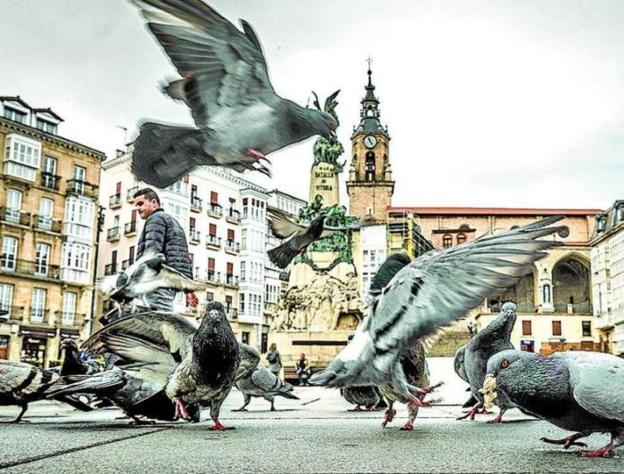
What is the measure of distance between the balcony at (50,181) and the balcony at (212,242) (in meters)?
15.0

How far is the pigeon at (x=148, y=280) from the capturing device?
6137mm

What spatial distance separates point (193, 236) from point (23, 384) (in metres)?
51.3

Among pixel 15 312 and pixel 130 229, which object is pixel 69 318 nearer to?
pixel 15 312

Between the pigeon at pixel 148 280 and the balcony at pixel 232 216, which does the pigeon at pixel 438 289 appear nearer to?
the pigeon at pixel 148 280

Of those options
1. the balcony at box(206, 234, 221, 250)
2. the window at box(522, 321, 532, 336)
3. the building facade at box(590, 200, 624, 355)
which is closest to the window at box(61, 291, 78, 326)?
the balcony at box(206, 234, 221, 250)

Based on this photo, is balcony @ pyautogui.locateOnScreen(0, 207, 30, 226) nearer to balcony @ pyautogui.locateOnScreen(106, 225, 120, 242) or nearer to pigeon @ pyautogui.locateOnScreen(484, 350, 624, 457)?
balcony @ pyautogui.locateOnScreen(106, 225, 120, 242)

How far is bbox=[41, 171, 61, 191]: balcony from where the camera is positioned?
46125 mm

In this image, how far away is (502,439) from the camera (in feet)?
15.6

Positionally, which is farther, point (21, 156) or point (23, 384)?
point (21, 156)

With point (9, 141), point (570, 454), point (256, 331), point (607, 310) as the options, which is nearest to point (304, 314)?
point (9, 141)

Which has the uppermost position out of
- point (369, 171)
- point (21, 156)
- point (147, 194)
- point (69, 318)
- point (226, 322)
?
point (369, 171)

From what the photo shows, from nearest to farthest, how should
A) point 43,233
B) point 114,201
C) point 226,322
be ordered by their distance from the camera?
point 226,322
point 43,233
point 114,201

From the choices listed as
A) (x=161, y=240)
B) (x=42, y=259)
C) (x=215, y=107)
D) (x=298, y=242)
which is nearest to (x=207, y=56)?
(x=215, y=107)

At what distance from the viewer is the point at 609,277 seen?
69.1 m
